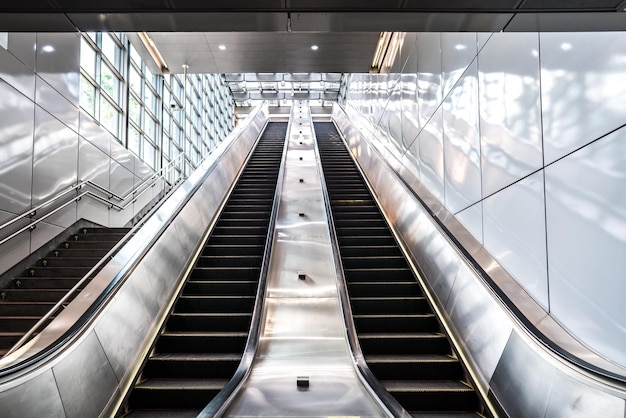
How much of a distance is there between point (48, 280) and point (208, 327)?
2.47 metres

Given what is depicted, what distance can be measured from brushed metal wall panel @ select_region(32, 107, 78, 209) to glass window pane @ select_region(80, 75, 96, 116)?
1976 mm

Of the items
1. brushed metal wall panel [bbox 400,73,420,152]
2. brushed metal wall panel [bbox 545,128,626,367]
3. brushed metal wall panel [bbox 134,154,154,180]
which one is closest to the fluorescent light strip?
brushed metal wall panel [bbox 134,154,154,180]

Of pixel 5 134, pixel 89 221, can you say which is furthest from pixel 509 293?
pixel 89 221

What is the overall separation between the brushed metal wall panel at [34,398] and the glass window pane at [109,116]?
9543 mm

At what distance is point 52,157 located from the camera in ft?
26.0

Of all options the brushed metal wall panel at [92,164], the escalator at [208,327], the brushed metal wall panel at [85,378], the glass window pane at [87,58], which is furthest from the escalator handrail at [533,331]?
the glass window pane at [87,58]

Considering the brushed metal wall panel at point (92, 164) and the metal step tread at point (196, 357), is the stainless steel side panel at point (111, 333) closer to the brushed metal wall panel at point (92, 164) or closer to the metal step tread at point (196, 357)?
the metal step tread at point (196, 357)

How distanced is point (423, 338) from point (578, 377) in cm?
201

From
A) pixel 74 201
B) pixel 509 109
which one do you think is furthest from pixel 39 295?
pixel 509 109

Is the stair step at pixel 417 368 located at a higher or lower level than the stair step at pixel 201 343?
lower

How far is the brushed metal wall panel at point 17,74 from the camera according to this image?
22.0 feet

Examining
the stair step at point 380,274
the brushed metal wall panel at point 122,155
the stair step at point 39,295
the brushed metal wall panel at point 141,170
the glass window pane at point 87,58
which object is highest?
the glass window pane at point 87,58

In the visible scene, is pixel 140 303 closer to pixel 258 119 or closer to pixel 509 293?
pixel 509 293

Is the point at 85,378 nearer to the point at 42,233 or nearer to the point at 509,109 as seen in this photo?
the point at 509,109
